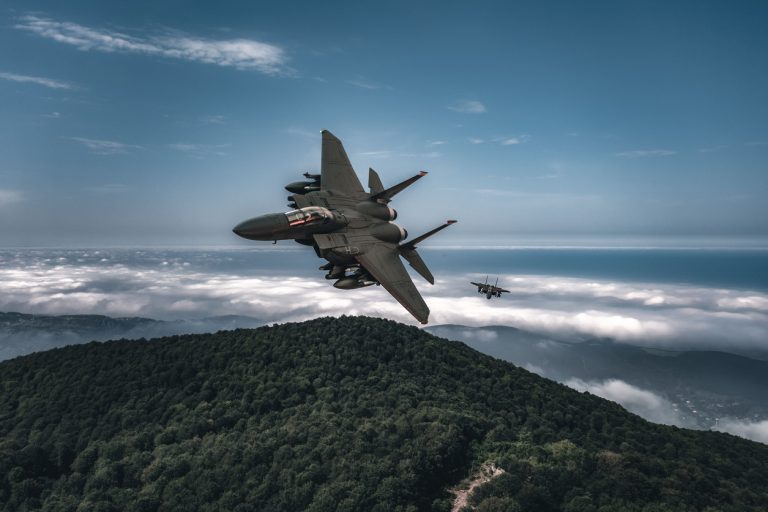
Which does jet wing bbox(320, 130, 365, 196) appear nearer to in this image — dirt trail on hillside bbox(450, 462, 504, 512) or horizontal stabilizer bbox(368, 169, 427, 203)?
horizontal stabilizer bbox(368, 169, 427, 203)

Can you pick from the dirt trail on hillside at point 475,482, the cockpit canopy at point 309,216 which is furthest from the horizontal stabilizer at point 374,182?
the dirt trail on hillside at point 475,482

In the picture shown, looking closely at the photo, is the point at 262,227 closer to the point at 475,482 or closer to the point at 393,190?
the point at 393,190

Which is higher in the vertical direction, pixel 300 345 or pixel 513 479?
pixel 300 345

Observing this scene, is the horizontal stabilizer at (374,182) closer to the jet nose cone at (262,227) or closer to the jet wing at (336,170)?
the jet wing at (336,170)

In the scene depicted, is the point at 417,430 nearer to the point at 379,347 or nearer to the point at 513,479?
the point at 513,479

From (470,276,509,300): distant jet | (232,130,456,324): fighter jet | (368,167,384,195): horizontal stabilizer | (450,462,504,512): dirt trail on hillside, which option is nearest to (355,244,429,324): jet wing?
(232,130,456,324): fighter jet

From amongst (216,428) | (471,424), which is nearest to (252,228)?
(471,424)
